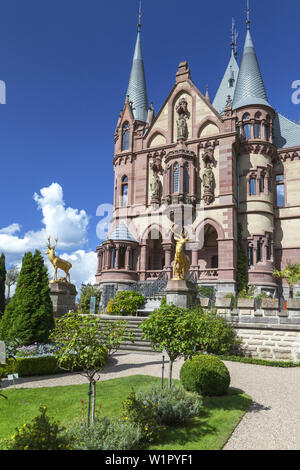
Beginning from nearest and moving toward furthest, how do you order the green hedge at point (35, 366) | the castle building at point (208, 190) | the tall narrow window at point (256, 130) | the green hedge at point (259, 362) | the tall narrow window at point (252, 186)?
the green hedge at point (35, 366) < the green hedge at point (259, 362) < the castle building at point (208, 190) < the tall narrow window at point (252, 186) < the tall narrow window at point (256, 130)

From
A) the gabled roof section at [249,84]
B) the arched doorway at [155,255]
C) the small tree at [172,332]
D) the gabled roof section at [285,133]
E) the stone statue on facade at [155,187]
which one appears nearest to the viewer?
the small tree at [172,332]

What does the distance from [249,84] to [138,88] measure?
40.4ft

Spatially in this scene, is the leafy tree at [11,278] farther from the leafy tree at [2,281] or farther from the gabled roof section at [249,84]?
the gabled roof section at [249,84]

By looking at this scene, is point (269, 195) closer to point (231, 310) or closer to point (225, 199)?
point (225, 199)

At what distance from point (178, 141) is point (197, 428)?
28.3 meters

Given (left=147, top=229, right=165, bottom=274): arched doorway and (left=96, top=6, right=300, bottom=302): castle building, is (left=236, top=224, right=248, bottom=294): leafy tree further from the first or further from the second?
(left=147, top=229, right=165, bottom=274): arched doorway

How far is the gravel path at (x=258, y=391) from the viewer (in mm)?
→ 7031

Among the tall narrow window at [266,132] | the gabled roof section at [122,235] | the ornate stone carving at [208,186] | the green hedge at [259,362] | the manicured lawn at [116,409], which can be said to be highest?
the tall narrow window at [266,132]

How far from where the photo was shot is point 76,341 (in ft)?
22.7

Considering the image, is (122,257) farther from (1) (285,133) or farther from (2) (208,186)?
(1) (285,133)

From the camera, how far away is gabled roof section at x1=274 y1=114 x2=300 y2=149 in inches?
1358

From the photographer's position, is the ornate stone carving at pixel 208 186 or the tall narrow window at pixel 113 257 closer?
the ornate stone carving at pixel 208 186

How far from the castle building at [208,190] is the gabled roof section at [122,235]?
0.30 ft

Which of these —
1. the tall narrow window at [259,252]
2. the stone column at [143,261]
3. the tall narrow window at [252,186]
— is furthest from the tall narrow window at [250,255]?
the stone column at [143,261]
